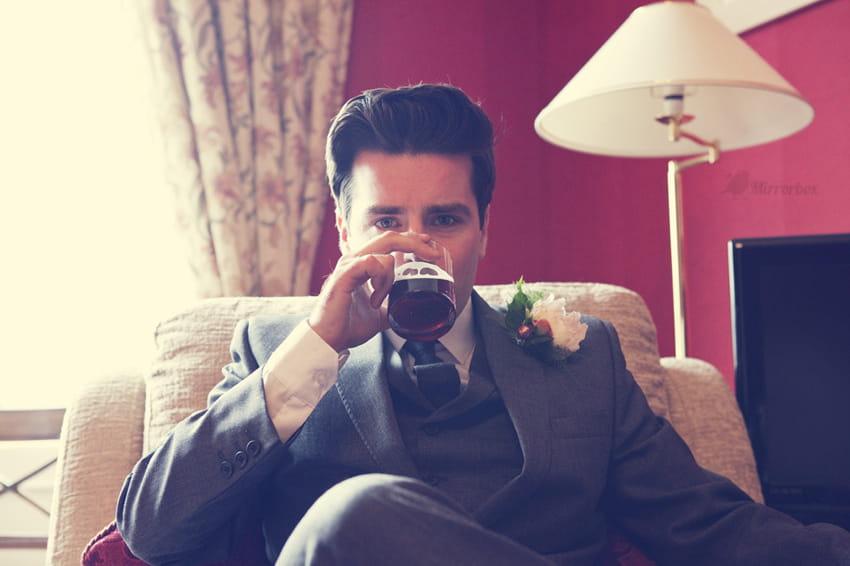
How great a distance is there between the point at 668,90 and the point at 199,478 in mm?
1277

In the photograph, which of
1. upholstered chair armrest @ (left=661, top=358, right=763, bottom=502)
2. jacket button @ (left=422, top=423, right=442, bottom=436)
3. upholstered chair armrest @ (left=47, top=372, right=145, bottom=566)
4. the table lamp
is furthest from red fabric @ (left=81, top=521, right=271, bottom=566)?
the table lamp

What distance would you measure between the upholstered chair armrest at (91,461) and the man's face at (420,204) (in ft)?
1.89

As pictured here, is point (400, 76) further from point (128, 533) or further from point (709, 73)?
point (128, 533)

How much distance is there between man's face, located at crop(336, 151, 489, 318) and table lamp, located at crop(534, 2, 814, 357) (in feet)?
1.58

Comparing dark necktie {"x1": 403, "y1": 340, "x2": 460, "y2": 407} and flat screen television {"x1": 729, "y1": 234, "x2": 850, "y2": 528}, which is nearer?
dark necktie {"x1": 403, "y1": 340, "x2": 460, "y2": 407}

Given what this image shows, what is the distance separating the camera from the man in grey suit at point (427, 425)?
1116 millimetres

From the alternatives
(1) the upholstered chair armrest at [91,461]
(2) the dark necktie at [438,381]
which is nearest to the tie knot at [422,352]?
(2) the dark necktie at [438,381]

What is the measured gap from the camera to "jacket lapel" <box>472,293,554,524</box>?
1183 millimetres

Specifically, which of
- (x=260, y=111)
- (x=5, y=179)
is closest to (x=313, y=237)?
(x=260, y=111)

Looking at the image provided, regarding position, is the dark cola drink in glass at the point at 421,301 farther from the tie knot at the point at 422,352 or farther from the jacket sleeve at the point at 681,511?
the jacket sleeve at the point at 681,511

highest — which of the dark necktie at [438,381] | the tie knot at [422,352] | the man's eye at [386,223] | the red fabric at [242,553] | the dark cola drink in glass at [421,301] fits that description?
the man's eye at [386,223]

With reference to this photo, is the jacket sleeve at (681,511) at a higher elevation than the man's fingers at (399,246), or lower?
lower

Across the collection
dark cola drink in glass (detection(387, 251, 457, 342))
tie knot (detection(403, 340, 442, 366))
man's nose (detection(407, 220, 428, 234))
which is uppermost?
man's nose (detection(407, 220, 428, 234))

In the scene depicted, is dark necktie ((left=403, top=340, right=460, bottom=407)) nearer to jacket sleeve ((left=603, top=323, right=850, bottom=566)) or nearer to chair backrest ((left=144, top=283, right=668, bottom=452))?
jacket sleeve ((left=603, top=323, right=850, bottom=566))
